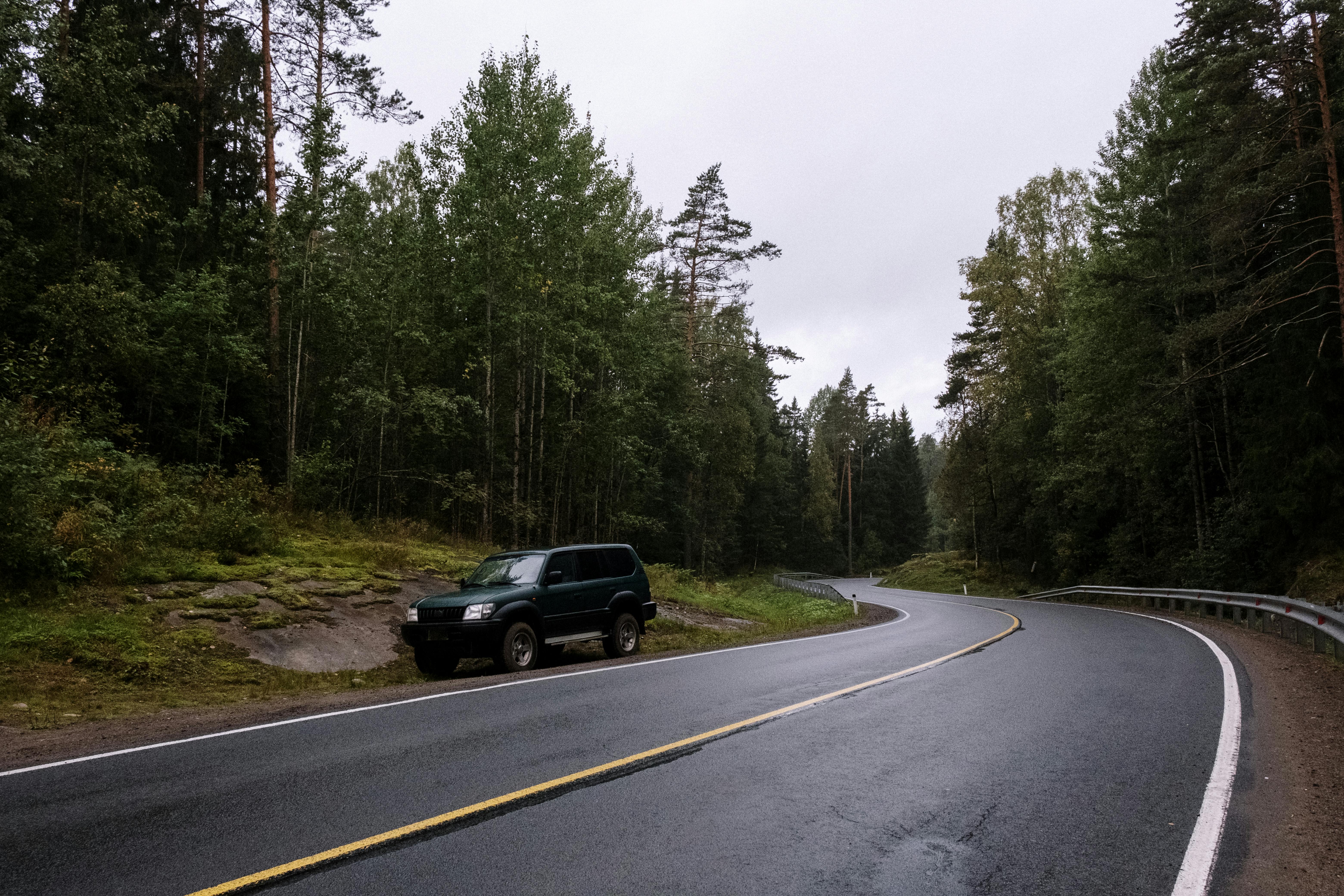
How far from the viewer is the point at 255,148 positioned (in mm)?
22516

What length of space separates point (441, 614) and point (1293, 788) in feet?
31.7

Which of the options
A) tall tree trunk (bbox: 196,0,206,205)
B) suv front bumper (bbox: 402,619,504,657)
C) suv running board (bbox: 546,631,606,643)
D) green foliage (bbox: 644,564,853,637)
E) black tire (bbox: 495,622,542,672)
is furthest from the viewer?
tall tree trunk (bbox: 196,0,206,205)

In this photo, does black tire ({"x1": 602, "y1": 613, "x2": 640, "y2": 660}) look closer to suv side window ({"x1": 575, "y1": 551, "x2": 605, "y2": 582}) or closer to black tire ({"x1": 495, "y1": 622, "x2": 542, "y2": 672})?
suv side window ({"x1": 575, "y1": 551, "x2": 605, "y2": 582})

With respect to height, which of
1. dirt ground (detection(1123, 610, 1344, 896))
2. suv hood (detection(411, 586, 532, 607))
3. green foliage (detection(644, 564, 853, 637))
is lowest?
green foliage (detection(644, 564, 853, 637))

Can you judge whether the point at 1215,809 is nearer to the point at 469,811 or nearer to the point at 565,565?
the point at 469,811

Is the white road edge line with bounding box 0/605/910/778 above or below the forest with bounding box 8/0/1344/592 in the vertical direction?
below

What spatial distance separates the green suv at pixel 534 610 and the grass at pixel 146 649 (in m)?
1.05

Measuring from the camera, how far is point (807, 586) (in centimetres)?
4134

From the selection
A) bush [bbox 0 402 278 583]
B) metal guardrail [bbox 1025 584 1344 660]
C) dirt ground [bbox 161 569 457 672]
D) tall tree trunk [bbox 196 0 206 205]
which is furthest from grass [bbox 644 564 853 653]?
tall tree trunk [bbox 196 0 206 205]

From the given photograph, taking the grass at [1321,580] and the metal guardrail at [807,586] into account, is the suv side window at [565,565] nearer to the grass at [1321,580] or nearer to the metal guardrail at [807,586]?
the grass at [1321,580]

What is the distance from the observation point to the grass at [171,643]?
8906 millimetres

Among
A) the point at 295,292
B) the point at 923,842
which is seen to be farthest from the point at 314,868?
the point at 295,292

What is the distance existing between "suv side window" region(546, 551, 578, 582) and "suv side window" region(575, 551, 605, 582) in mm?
126

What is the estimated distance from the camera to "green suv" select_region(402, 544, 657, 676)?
11.1 metres
